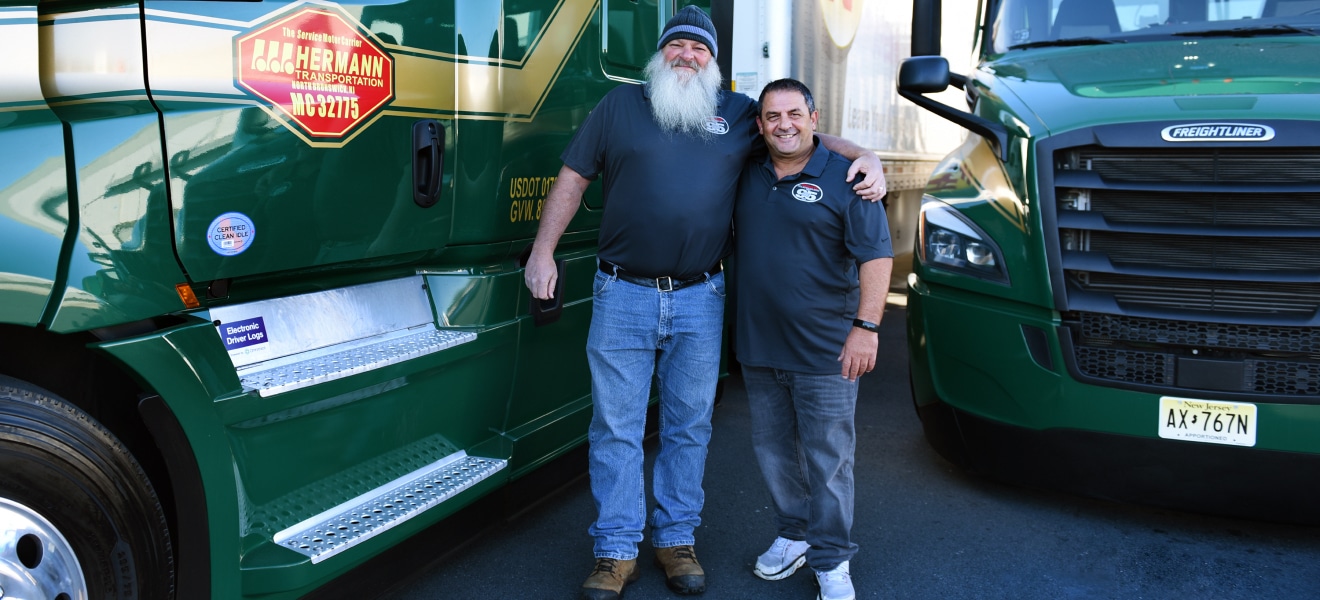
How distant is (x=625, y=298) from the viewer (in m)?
3.60

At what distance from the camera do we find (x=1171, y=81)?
4.18m

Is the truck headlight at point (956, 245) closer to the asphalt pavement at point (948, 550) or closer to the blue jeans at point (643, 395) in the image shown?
the asphalt pavement at point (948, 550)

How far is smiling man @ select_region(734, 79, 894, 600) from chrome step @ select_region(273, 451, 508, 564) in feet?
3.23

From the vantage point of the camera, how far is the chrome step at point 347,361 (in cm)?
270

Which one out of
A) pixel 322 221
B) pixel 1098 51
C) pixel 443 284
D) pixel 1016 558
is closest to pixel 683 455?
pixel 443 284

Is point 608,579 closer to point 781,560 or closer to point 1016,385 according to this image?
point 781,560

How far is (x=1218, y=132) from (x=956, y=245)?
101 cm

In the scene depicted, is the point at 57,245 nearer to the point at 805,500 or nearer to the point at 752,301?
the point at 752,301

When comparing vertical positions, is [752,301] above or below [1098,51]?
below

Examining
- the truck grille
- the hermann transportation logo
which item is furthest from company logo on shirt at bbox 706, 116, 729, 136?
the hermann transportation logo

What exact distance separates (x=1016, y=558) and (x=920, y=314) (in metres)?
1.09

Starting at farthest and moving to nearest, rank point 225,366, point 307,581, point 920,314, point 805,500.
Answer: point 920,314, point 805,500, point 307,581, point 225,366

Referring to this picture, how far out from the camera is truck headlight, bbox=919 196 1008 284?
13.7ft

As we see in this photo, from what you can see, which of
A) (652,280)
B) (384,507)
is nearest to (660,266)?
(652,280)
